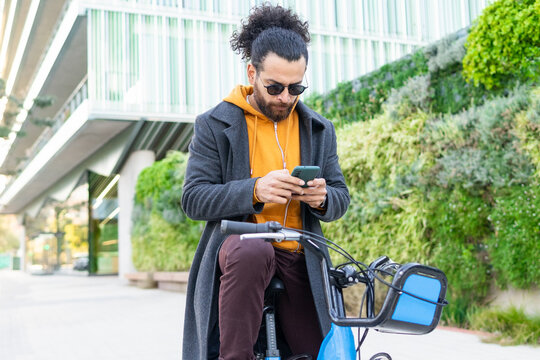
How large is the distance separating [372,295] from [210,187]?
0.69 m

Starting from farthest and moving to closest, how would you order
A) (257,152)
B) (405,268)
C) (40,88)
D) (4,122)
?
(40,88) → (4,122) → (257,152) → (405,268)

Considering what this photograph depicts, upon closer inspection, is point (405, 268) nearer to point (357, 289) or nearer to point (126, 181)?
point (357, 289)

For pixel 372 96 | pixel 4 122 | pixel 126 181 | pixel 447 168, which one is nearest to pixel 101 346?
pixel 447 168

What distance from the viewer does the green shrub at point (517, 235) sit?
15.8 ft

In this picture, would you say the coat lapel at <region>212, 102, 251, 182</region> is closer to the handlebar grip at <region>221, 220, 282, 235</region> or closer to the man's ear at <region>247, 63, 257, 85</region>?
the man's ear at <region>247, 63, 257, 85</region>

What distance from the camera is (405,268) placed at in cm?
155

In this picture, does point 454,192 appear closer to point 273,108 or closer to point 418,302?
point 273,108

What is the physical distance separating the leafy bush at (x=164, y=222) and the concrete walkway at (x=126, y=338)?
219 cm

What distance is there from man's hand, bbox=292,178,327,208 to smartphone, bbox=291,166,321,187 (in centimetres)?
5

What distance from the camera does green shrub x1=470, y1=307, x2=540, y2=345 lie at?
475 centimetres

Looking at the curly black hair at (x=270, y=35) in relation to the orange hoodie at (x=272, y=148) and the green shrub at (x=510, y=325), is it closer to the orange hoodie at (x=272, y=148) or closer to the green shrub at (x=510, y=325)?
the orange hoodie at (x=272, y=148)

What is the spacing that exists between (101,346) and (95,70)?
11.3m

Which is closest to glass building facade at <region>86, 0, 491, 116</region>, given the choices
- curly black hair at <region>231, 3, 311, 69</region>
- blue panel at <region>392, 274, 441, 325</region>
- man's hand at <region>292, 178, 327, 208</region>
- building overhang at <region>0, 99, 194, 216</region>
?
building overhang at <region>0, 99, 194, 216</region>

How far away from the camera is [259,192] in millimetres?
1953
